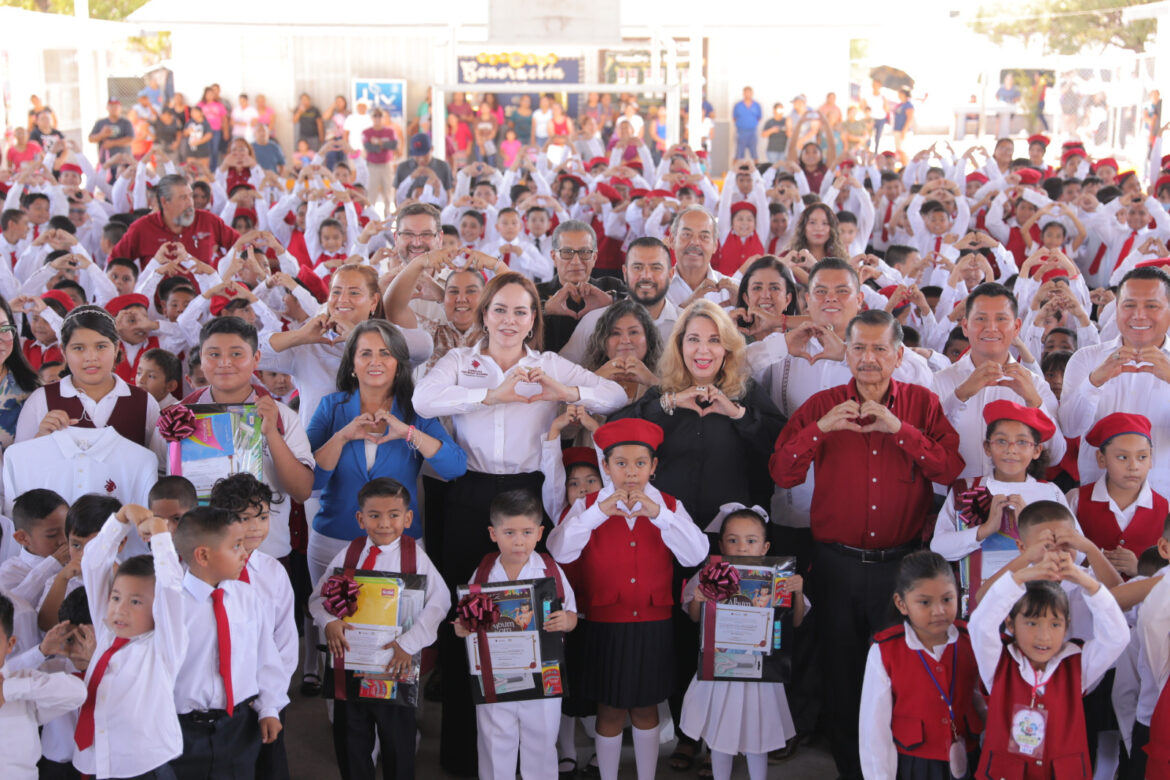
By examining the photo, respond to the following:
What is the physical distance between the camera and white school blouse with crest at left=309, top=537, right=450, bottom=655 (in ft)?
13.4

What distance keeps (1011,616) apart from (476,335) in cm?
245

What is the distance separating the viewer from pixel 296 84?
2312cm

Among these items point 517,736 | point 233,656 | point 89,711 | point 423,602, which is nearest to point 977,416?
point 517,736

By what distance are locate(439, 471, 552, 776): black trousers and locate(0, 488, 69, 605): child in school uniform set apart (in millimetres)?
1455

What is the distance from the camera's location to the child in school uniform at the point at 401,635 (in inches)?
163

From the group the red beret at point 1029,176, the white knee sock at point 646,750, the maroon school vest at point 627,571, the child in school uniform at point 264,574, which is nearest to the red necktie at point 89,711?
the child in school uniform at point 264,574

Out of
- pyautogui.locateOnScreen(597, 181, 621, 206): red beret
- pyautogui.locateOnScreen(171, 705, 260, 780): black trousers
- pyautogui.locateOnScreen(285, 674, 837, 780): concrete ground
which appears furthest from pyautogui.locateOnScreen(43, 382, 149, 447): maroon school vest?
pyautogui.locateOnScreen(597, 181, 621, 206): red beret

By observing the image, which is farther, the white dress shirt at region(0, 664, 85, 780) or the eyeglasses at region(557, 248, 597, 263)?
the eyeglasses at region(557, 248, 597, 263)

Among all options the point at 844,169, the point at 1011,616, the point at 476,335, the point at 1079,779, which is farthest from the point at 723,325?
the point at 844,169

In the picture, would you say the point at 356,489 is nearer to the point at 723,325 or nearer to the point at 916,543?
the point at 723,325

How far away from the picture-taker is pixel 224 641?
11.9 ft

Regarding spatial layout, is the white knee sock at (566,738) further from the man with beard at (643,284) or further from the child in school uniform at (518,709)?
the man with beard at (643,284)

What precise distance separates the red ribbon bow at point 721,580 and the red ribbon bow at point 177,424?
1.97 m

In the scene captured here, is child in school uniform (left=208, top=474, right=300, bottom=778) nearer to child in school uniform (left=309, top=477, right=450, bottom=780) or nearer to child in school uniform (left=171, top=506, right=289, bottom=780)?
child in school uniform (left=171, top=506, right=289, bottom=780)
